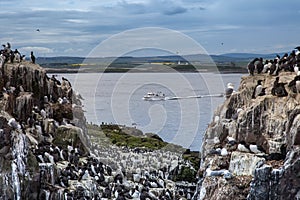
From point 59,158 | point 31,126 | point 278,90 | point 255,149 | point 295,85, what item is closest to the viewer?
point 255,149

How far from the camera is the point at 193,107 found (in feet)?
225

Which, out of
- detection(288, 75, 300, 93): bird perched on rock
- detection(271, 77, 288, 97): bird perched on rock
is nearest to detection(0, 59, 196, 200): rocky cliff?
detection(271, 77, 288, 97): bird perched on rock

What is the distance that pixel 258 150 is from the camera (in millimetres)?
22984

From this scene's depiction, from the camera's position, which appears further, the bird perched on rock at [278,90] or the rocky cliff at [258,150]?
the bird perched on rock at [278,90]

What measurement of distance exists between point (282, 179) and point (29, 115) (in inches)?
569

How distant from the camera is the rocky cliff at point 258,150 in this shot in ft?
66.5

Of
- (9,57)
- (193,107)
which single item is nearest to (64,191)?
(9,57)

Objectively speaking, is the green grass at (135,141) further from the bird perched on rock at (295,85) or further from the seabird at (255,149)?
the bird perched on rock at (295,85)

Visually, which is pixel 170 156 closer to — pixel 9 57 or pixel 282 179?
pixel 9 57

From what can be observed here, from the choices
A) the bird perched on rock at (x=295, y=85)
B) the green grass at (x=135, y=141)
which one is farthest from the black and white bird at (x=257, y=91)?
the green grass at (x=135, y=141)

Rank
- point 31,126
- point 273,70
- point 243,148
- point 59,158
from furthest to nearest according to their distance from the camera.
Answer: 1. point 31,126
2. point 273,70
3. point 59,158
4. point 243,148

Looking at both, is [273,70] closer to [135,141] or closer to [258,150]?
[258,150]

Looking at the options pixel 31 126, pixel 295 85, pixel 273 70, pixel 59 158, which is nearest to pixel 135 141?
pixel 31 126

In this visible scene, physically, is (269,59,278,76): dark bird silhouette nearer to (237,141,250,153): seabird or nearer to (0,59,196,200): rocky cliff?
(237,141,250,153): seabird
